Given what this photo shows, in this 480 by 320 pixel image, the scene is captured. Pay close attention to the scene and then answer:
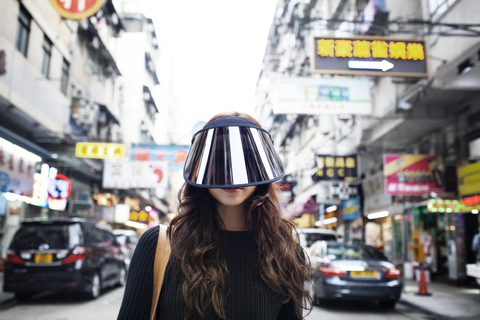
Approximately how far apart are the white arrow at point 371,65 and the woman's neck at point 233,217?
288 inches

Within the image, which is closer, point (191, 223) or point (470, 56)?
point (191, 223)

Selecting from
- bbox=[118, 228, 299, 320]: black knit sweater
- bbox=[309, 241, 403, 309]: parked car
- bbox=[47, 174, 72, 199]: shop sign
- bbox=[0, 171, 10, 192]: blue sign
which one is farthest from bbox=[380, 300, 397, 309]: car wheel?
bbox=[47, 174, 72, 199]: shop sign

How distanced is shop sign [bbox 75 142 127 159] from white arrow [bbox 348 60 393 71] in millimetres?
8927

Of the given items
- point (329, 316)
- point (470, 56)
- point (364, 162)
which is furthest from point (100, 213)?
point (470, 56)

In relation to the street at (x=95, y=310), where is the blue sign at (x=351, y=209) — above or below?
above

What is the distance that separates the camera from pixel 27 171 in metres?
12.6

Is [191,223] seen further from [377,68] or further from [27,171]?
[27,171]

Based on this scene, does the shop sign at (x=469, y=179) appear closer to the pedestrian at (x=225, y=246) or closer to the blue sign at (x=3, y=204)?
the pedestrian at (x=225, y=246)

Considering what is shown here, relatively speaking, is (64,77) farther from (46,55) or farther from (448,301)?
(448,301)

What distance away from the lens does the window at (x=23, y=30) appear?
1252 cm

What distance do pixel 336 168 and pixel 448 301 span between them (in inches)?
287

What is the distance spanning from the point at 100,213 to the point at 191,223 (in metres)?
24.3

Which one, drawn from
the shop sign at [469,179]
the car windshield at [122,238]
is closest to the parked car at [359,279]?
the shop sign at [469,179]

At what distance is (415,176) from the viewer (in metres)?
12.2
